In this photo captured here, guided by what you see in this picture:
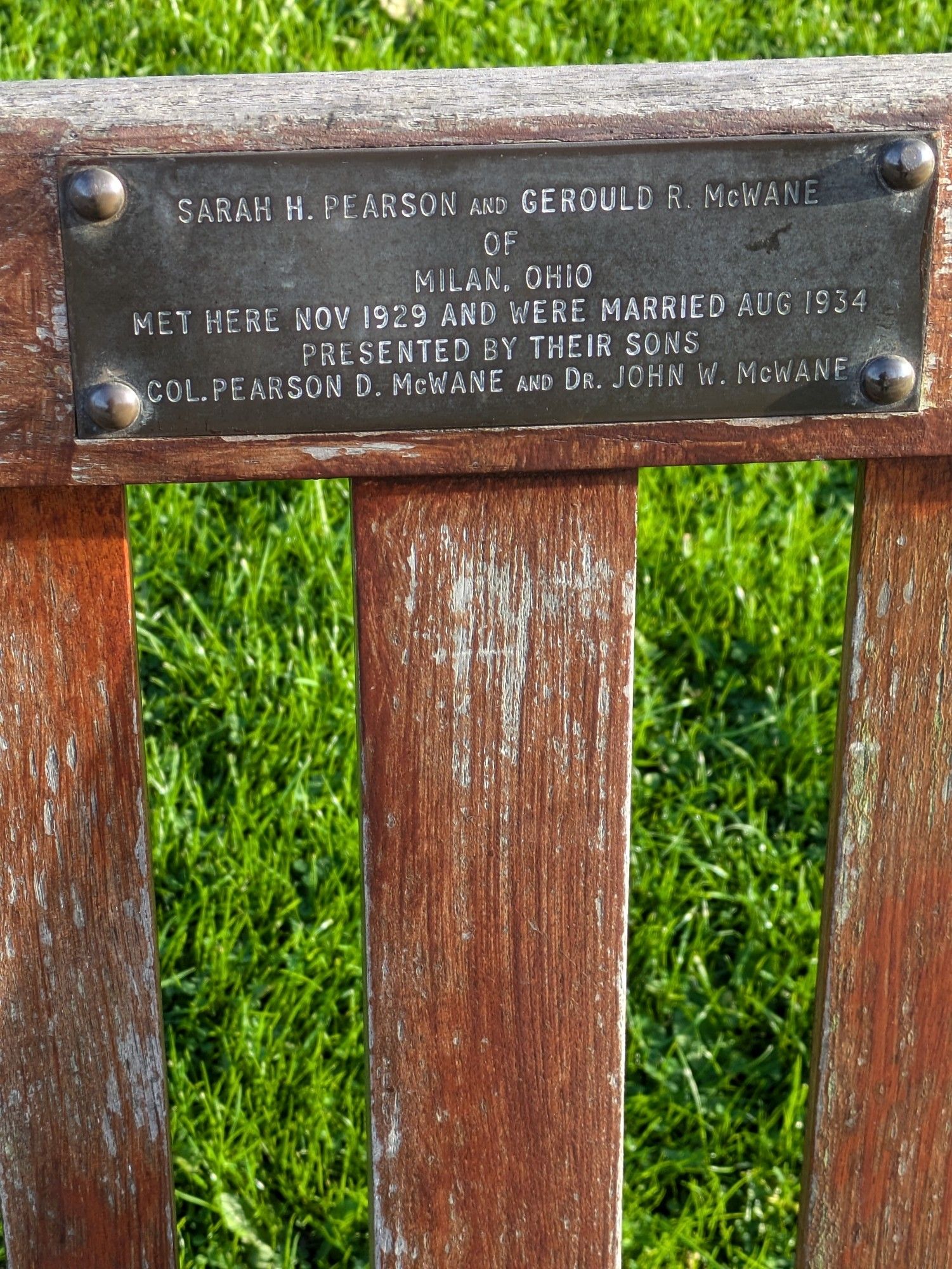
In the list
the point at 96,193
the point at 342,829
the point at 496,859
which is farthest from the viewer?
the point at 342,829

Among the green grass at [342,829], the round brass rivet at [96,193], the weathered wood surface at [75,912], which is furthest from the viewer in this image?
the green grass at [342,829]

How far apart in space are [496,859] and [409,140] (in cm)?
50

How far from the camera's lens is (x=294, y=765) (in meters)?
1.99

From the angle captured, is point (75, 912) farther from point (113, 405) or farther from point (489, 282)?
point (489, 282)

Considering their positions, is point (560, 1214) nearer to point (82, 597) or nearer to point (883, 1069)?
point (883, 1069)

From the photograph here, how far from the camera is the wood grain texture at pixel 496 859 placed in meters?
1.03

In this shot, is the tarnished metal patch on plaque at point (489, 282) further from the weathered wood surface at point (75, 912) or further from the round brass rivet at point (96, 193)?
the weathered wood surface at point (75, 912)

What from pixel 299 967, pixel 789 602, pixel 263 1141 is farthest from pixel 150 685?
pixel 789 602

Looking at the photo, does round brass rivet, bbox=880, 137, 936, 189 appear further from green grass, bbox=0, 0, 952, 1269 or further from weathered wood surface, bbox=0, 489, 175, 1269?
green grass, bbox=0, 0, 952, 1269

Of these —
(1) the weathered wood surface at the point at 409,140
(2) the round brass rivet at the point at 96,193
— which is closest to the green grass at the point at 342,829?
(1) the weathered wood surface at the point at 409,140

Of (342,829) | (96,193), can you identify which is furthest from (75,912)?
(342,829)

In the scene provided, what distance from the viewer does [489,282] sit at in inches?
36.8

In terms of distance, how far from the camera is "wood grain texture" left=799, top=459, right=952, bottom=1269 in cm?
107

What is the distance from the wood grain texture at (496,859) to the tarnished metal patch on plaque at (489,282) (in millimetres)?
90
